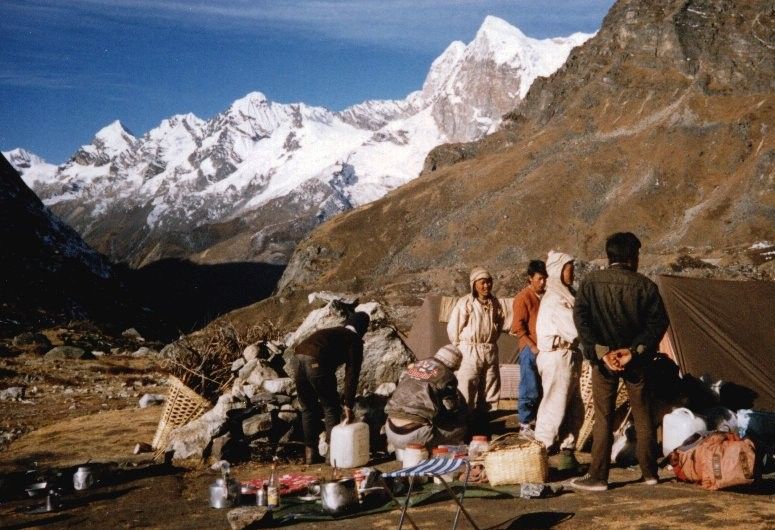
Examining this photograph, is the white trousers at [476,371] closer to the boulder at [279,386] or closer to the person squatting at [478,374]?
the person squatting at [478,374]

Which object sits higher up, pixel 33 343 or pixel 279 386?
pixel 33 343

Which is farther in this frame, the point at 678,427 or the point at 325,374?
the point at 325,374

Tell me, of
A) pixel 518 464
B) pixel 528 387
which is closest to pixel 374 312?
pixel 528 387

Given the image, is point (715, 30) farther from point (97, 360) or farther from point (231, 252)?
point (231, 252)

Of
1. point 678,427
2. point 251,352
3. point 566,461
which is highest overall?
point 251,352

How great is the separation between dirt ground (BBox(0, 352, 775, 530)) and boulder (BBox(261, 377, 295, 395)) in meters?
1.57

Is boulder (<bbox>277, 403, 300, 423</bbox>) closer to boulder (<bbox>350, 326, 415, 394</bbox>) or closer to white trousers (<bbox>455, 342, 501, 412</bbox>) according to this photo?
boulder (<bbox>350, 326, 415, 394</bbox>)

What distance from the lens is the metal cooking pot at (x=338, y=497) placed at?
596 centimetres

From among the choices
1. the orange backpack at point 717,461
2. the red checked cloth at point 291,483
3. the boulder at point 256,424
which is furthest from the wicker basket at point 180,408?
the orange backpack at point 717,461

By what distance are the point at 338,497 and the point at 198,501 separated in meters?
1.64

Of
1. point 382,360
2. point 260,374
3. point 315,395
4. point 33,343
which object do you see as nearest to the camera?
point 315,395

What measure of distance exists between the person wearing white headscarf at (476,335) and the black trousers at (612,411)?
230cm

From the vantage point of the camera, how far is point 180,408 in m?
9.14

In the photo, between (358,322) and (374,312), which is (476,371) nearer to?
(358,322)
